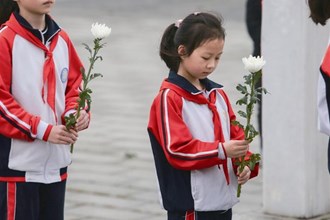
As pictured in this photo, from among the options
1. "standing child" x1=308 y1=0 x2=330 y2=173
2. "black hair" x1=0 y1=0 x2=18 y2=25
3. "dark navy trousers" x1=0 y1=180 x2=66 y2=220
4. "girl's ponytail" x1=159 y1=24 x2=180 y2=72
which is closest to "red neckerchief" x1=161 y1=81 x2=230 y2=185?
"girl's ponytail" x1=159 y1=24 x2=180 y2=72

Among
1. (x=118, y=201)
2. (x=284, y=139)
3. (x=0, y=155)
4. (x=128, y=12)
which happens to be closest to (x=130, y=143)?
(x=118, y=201)

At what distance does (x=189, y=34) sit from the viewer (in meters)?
4.48

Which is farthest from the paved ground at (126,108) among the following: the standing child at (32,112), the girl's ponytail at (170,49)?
the girl's ponytail at (170,49)

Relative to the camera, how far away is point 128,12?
736 inches

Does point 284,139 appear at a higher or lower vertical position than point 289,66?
lower

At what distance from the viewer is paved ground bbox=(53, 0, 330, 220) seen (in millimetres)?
7012

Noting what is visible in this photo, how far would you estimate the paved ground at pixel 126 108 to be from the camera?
23.0 feet

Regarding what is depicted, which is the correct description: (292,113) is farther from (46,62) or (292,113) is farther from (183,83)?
(46,62)

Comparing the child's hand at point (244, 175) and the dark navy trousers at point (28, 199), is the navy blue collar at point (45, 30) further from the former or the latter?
the child's hand at point (244, 175)

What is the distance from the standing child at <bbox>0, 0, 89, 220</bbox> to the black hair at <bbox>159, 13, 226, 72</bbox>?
45cm

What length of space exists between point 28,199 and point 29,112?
1.26 feet

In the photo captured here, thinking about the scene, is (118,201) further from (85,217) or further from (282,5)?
(282,5)

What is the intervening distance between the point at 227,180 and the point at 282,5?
6.68ft

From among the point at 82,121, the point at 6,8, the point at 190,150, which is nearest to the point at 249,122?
the point at 190,150
